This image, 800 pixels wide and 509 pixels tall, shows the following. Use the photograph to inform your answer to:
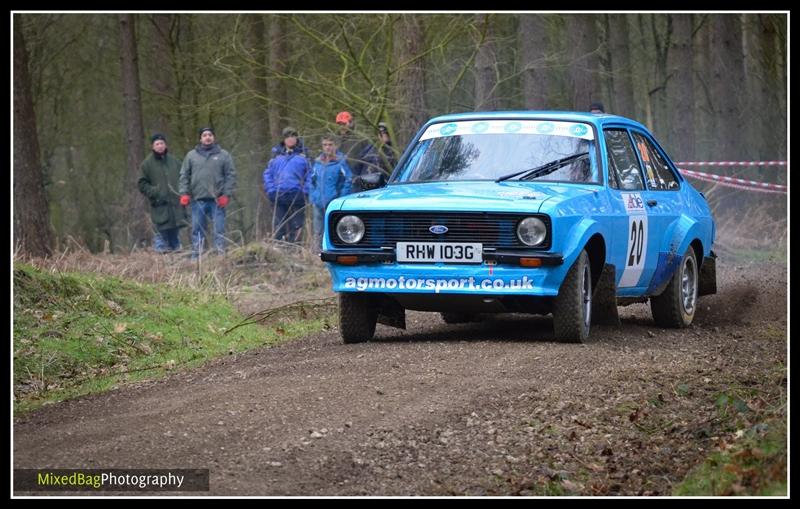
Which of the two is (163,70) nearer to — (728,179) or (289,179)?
(289,179)

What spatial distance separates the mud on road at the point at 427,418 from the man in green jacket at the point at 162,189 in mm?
10635

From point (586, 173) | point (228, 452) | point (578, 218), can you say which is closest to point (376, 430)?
point (228, 452)

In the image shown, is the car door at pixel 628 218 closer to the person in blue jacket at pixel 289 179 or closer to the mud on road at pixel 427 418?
the mud on road at pixel 427 418

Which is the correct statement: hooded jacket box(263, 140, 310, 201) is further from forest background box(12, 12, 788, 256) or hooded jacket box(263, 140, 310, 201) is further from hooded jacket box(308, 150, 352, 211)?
hooded jacket box(308, 150, 352, 211)

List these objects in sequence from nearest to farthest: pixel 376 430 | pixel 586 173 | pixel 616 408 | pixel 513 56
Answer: pixel 376 430
pixel 616 408
pixel 586 173
pixel 513 56

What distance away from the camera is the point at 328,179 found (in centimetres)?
1825

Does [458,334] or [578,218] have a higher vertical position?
[578,218]

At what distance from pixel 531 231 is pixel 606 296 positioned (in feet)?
4.54

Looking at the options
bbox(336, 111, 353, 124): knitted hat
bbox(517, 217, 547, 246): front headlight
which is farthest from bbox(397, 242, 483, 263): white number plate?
bbox(336, 111, 353, 124): knitted hat

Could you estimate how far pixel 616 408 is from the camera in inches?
318

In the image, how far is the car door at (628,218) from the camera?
35.7 feet

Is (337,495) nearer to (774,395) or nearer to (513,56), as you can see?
(774,395)

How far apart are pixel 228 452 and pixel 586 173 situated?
4946 millimetres

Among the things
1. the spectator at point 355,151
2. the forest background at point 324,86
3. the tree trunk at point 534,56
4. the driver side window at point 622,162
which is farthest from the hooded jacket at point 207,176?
the driver side window at point 622,162
